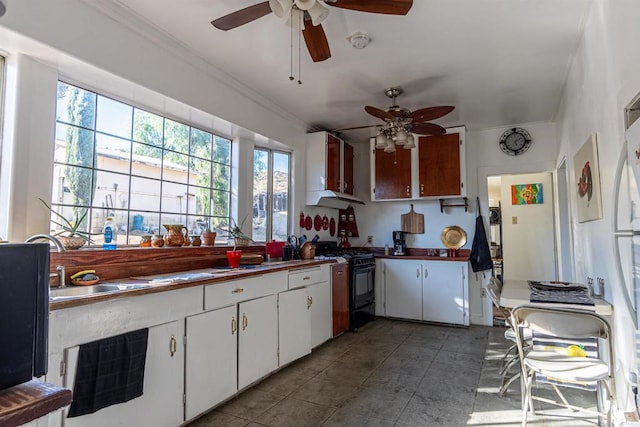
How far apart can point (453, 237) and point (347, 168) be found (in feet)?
5.62

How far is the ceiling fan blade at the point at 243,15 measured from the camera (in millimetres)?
1842

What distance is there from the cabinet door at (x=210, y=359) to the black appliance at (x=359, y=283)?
70.2 inches

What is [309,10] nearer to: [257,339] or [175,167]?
[175,167]

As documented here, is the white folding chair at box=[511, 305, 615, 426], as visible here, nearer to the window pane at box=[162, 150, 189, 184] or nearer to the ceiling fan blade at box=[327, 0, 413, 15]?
the ceiling fan blade at box=[327, 0, 413, 15]

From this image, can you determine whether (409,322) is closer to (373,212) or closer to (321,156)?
(373,212)

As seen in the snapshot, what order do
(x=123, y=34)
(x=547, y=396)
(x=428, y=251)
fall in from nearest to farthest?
(x=123, y=34) < (x=547, y=396) < (x=428, y=251)

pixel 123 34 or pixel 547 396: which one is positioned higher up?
pixel 123 34

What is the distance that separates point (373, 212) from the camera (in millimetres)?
5465

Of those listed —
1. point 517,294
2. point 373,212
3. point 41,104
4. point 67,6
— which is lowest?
point 517,294

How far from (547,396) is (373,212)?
3.26 m

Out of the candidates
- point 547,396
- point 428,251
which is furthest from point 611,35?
point 428,251

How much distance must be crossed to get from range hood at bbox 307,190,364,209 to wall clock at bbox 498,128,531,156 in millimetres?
2054

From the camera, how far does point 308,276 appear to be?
343 centimetres

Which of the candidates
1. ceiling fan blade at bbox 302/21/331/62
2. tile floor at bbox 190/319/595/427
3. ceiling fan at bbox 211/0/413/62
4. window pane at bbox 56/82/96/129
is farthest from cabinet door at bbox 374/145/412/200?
window pane at bbox 56/82/96/129
